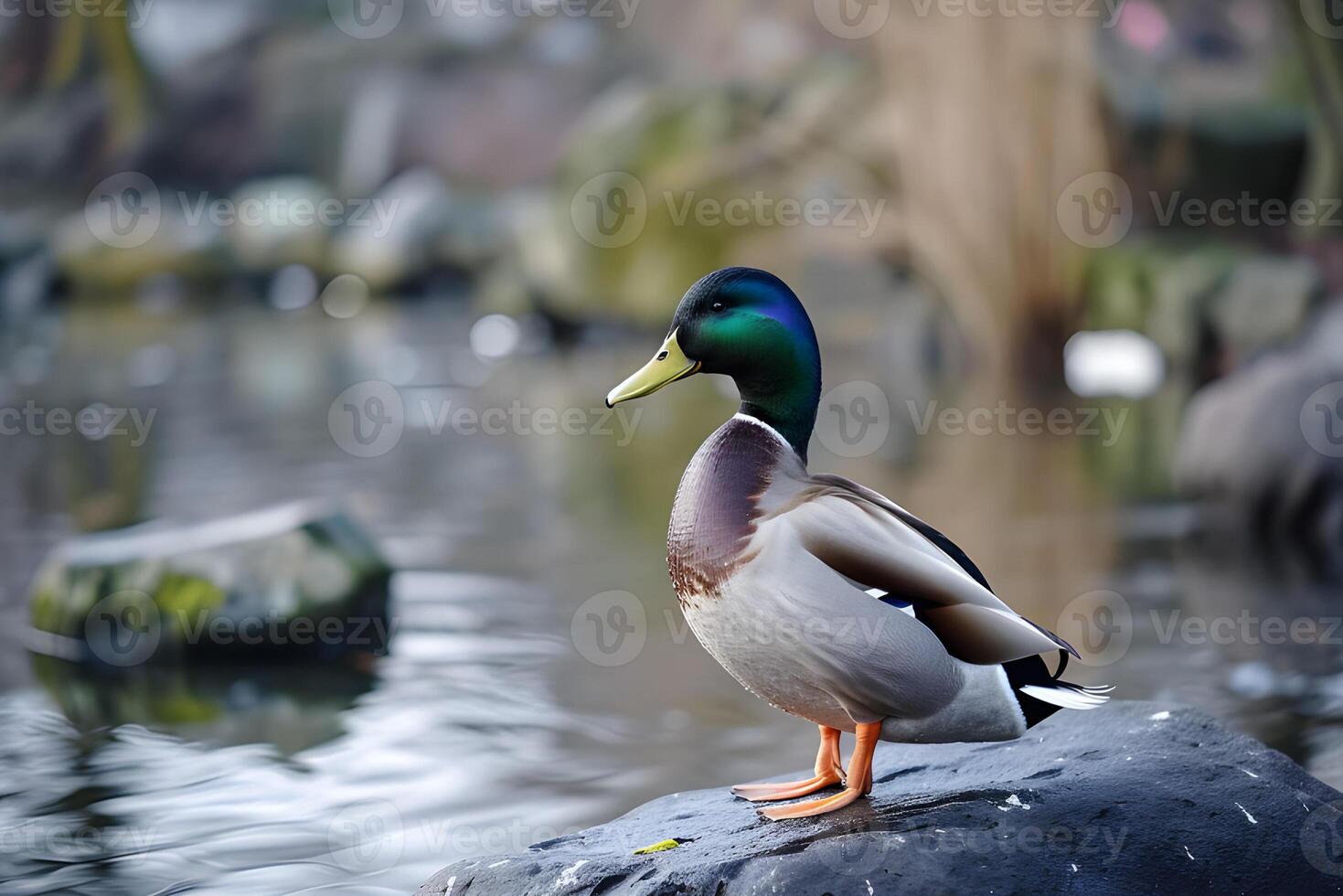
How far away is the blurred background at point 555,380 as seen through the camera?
4.08 metres

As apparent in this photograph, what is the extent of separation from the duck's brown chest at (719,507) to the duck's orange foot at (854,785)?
32cm

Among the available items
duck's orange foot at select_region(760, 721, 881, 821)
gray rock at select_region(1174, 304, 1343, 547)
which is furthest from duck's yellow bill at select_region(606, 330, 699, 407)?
gray rock at select_region(1174, 304, 1343, 547)

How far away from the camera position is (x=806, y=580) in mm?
2188

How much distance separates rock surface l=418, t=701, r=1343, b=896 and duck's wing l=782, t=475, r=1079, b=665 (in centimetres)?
25

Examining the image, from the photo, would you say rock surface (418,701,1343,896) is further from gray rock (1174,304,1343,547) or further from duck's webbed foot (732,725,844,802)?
gray rock (1174,304,1343,547)

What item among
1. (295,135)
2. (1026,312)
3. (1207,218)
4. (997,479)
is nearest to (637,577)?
(997,479)

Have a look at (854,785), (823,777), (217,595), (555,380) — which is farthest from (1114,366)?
Answer: (854,785)

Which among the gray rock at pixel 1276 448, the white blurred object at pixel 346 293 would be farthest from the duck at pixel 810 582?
the white blurred object at pixel 346 293

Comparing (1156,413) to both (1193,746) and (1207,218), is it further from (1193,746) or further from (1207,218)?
(1193,746)

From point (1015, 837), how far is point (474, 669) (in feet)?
8.83

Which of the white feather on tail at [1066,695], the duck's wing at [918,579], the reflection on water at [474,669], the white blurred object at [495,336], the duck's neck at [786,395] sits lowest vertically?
the reflection on water at [474,669]

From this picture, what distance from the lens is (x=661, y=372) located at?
7.66 ft

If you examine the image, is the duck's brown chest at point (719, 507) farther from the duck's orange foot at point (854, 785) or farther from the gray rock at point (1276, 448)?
the gray rock at point (1276, 448)

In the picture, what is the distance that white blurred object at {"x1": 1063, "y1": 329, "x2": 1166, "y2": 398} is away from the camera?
11.0 metres
